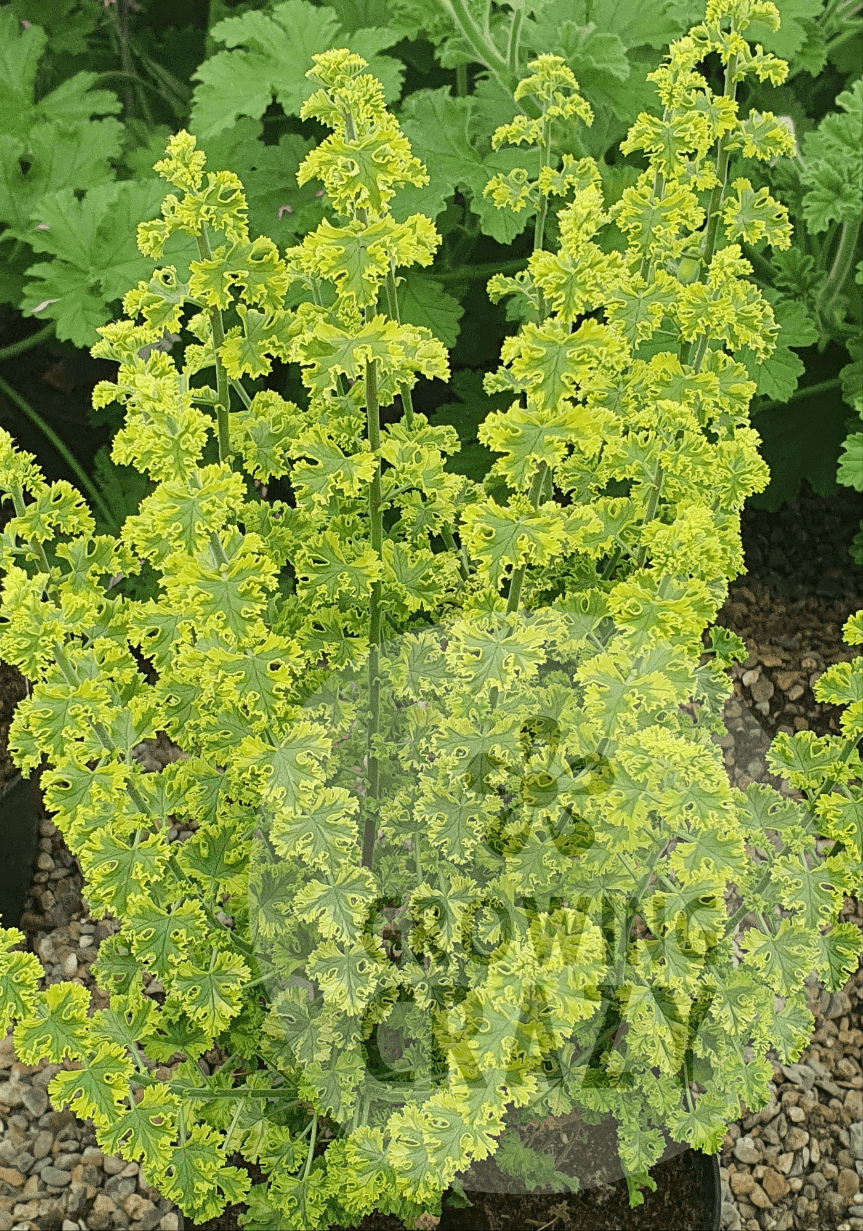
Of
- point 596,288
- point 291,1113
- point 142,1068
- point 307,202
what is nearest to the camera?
point 596,288

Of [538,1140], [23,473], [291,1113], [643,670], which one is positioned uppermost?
[23,473]

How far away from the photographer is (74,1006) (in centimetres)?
143

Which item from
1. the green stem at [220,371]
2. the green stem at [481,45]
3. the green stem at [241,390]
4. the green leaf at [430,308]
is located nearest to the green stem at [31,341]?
the green leaf at [430,308]

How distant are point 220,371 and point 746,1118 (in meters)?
2.24

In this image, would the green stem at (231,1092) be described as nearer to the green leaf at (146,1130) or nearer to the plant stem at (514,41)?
the green leaf at (146,1130)

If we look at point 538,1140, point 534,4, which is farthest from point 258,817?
point 534,4

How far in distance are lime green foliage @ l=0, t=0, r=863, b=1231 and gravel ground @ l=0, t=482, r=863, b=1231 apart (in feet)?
2.52

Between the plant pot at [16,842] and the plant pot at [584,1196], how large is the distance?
1.36 m

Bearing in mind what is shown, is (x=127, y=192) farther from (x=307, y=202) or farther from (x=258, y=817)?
(x=258, y=817)

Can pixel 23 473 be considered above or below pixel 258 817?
above

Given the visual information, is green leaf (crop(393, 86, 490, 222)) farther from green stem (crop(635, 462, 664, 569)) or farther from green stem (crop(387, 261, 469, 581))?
green stem (crop(635, 462, 664, 569))

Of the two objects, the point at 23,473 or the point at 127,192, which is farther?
the point at 127,192

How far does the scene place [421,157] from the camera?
2.68m

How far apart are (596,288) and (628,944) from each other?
1097 mm
